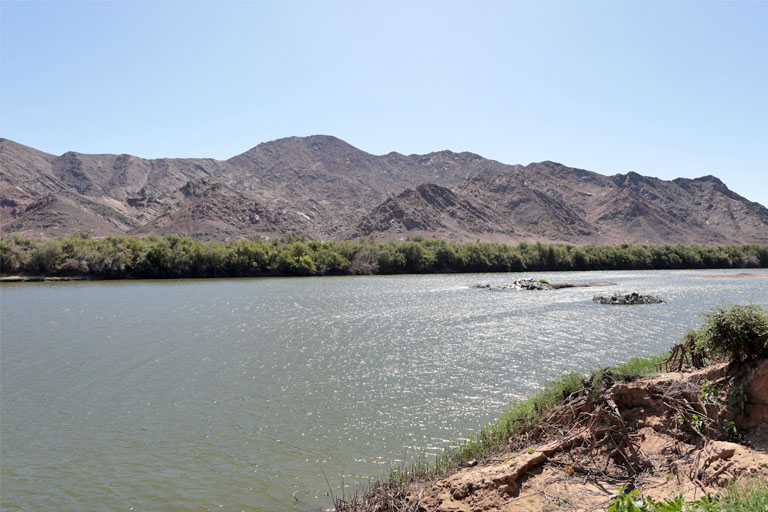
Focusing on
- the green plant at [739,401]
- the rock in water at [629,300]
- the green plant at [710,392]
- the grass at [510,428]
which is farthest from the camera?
the rock in water at [629,300]

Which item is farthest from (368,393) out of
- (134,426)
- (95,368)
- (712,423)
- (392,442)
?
(95,368)

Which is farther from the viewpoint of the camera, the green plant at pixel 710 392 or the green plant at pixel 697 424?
the green plant at pixel 710 392

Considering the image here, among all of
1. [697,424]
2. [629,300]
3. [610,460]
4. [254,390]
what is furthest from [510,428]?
[629,300]

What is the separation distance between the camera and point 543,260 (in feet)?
375

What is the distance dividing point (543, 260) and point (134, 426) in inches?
4335

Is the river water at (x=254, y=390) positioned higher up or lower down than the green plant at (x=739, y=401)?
lower down

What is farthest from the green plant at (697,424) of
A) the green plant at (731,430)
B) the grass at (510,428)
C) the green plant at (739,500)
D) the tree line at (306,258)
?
the tree line at (306,258)

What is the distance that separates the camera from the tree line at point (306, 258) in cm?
8456

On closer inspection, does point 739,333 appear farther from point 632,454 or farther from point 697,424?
point 632,454

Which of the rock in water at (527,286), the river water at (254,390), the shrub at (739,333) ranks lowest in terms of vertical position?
the river water at (254,390)

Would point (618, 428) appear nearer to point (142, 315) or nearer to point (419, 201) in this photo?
point (142, 315)

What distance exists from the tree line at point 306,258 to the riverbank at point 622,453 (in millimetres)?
87824

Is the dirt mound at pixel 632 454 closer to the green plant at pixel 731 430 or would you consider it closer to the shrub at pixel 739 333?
the green plant at pixel 731 430

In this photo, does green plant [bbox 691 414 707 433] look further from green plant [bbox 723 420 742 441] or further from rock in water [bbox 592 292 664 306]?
rock in water [bbox 592 292 664 306]
